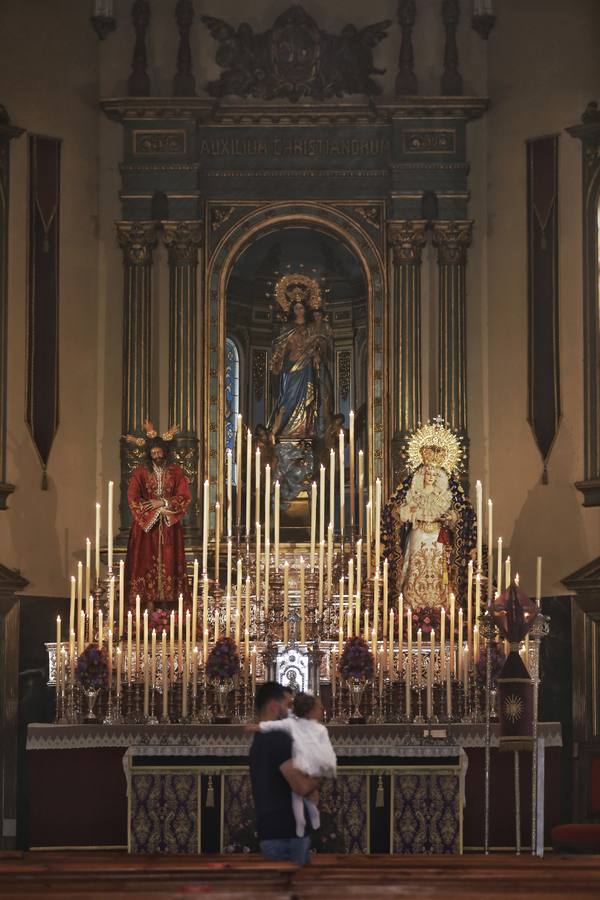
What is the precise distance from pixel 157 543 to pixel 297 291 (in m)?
3.32

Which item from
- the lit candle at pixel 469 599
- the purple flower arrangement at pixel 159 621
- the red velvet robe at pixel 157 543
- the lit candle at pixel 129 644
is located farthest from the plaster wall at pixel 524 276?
the lit candle at pixel 129 644

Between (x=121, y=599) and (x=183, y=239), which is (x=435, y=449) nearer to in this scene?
(x=121, y=599)

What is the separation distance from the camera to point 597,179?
1692 cm

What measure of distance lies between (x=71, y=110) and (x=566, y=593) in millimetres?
6664

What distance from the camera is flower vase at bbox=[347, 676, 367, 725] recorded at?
14.2 m

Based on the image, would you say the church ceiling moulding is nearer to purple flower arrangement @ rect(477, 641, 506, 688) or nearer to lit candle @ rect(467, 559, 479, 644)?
lit candle @ rect(467, 559, 479, 644)

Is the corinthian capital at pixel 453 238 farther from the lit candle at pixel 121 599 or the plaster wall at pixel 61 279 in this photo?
the lit candle at pixel 121 599

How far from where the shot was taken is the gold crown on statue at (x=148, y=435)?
16.0 metres

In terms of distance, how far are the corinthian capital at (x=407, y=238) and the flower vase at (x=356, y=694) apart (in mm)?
4990

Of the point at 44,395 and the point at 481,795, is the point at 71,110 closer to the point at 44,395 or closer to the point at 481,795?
the point at 44,395

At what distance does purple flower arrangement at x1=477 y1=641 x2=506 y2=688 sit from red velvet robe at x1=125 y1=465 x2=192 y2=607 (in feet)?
9.33

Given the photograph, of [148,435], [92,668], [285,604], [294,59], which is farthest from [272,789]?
[294,59]

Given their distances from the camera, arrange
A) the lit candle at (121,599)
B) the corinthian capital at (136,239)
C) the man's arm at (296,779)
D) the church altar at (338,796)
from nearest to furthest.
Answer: the man's arm at (296,779) → the church altar at (338,796) → the lit candle at (121,599) → the corinthian capital at (136,239)

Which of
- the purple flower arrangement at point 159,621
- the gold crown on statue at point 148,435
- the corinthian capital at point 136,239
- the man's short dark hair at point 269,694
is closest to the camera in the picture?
the man's short dark hair at point 269,694
